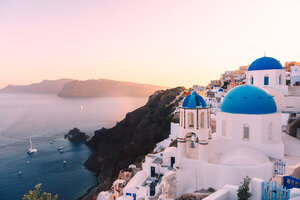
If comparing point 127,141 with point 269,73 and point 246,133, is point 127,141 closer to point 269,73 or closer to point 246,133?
point 269,73

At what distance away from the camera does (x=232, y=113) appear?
1291cm

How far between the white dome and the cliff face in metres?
27.2

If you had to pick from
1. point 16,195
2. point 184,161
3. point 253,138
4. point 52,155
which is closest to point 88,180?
point 16,195

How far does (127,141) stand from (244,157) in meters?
42.3

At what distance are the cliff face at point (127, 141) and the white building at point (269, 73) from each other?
21472 mm

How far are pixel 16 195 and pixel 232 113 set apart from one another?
1597 inches

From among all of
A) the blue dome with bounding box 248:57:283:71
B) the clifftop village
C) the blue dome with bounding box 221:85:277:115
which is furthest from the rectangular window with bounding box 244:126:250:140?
the blue dome with bounding box 248:57:283:71

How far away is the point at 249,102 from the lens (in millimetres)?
12602

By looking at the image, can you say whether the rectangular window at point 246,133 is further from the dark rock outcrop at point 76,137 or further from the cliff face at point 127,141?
the dark rock outcrop at point 76,137

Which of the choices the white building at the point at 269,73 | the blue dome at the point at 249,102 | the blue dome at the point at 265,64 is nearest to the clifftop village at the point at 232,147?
the blue dome at the point at 249,102

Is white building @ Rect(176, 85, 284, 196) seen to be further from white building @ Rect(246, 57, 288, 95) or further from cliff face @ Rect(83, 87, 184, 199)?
cliff face @ Rect(83, 87, 184, 199)

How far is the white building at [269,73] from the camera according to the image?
825 inches

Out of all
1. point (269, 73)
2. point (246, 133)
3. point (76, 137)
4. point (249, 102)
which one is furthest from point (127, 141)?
point (249, 102)

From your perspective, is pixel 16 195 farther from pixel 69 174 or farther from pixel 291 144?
pixel 291 144
